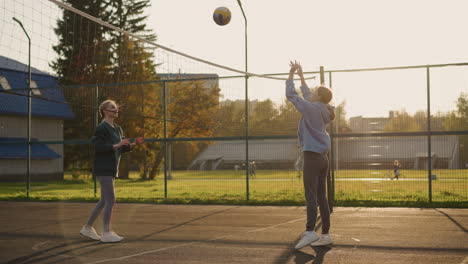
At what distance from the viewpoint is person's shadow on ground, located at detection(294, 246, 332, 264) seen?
223 inches

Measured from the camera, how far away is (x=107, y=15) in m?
39.5

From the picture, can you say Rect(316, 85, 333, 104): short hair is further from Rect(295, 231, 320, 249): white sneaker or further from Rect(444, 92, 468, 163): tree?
Rect(444, 92, 468, 163): tree

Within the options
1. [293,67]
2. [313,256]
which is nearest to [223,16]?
[293,67]

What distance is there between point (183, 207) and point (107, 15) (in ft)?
101

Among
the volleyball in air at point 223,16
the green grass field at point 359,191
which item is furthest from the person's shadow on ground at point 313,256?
the volleyball in air at point 223,16

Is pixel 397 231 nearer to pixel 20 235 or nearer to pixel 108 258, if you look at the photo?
pixel 108 258

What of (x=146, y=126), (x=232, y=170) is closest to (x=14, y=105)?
Answer: (x=146, y=126)

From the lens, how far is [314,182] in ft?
20.5

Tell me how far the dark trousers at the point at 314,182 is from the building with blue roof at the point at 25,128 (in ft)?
79.9

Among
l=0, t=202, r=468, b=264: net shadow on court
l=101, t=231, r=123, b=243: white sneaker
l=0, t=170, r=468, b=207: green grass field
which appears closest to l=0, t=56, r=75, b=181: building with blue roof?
l=0, t=170, r=468, b=207: green grass field

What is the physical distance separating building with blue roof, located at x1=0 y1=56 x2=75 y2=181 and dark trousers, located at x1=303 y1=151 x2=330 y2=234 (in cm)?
2435

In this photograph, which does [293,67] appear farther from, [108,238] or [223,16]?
[223,16]

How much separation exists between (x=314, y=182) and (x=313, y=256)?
2.94 ft

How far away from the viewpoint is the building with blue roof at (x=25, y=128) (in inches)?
1203
